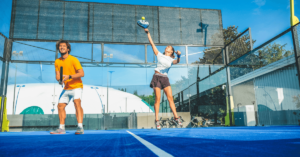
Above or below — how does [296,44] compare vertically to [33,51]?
below

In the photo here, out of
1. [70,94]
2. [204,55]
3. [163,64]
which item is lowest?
[70,94]

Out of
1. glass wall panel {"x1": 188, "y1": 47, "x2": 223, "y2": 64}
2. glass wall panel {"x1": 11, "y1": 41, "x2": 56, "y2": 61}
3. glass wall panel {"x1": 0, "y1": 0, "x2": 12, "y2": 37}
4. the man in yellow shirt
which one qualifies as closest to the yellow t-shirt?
the man in yellow shirt

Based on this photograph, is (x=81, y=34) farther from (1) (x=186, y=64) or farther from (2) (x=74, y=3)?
(1) (x=186, y=64)

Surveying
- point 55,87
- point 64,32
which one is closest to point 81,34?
point 64,32

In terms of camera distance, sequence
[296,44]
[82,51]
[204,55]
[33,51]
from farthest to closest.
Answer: [204,55]
[82,51]
[33,51]
[296,44]

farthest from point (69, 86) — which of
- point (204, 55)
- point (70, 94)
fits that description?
point (204, 55)

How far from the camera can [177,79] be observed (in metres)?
11.0

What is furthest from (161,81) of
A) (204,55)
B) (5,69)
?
(5,69)

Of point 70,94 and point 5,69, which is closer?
point 70,94

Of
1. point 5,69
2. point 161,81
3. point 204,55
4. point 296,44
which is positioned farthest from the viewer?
point 204,55

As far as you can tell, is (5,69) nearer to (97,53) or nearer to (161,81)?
(97,53)

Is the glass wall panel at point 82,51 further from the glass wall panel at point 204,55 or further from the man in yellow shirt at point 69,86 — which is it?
the man in yellow shirt at point 69,86

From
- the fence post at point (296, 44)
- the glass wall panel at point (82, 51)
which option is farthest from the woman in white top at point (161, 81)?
the glass wall panel at point (82, 51)

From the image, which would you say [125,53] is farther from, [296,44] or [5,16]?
[296,44]
